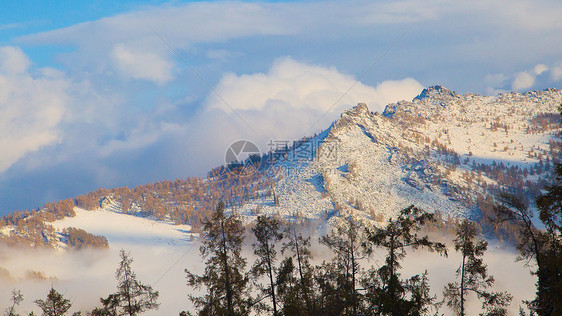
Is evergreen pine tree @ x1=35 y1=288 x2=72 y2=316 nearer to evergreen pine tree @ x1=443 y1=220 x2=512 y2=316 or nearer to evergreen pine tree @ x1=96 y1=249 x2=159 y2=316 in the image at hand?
evergreen pine tree @ x1=96 y1=249 x2=159 y2=316

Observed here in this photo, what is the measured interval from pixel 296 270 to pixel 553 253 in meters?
23.0

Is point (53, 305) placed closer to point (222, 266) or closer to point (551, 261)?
point (222, 266)

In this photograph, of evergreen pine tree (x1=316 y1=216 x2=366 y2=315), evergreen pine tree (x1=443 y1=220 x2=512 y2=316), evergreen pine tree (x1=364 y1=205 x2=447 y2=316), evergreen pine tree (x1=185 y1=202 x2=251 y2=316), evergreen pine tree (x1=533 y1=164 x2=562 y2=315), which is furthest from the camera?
evergreen pine tree (x1=316 y1=216 x2=366 y2=315)

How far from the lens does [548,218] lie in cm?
2912

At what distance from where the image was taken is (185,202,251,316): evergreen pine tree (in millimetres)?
38812

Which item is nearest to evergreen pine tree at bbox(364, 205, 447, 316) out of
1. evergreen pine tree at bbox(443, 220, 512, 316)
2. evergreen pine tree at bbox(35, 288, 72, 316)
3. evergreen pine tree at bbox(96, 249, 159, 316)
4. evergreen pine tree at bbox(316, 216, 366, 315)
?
evergreen pine tree at bbox(443, 220, 512, 316)

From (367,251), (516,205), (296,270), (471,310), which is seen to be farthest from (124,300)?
(471,310)

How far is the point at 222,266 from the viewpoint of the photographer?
39.7 m

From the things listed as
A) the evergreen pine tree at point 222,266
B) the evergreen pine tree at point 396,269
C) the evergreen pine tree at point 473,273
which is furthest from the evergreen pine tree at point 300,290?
the evergreen pine tree at point 473,273

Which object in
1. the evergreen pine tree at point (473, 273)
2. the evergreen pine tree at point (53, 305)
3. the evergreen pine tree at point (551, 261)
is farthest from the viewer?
the evergreen pine tree at point (53, 305)

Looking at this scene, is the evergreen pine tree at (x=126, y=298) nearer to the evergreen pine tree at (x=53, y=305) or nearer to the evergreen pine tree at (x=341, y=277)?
the evergreen pine tree at (x=53, y=305)

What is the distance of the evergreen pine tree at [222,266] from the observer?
127 feet

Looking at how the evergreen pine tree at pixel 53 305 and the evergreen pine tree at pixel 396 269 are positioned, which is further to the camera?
the evergreen pine tree at pixel 53 305

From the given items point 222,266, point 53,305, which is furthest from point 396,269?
point 53,305
